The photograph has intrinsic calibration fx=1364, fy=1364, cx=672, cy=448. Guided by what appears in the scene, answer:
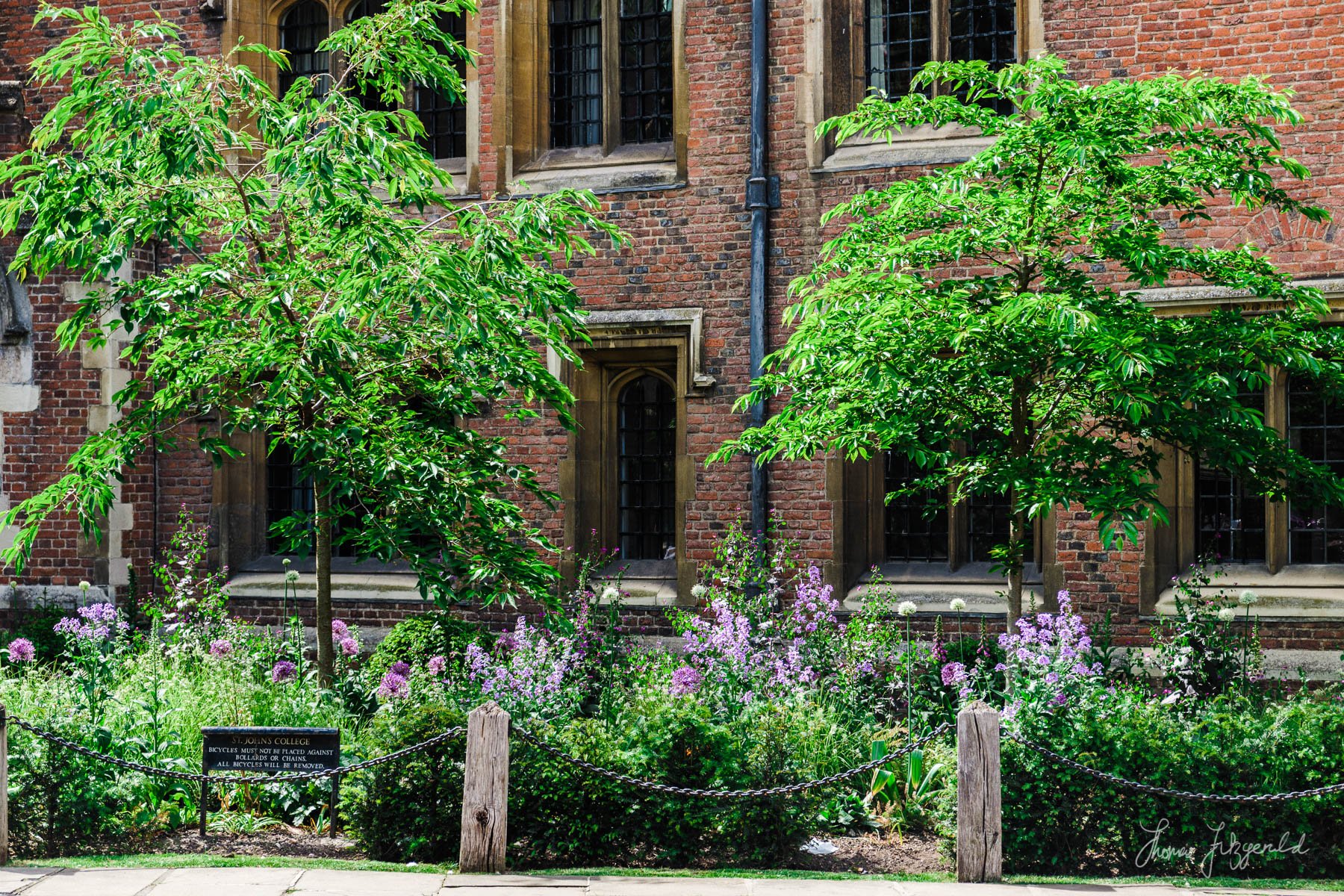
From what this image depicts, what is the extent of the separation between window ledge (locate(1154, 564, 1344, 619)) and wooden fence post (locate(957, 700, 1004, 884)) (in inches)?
163

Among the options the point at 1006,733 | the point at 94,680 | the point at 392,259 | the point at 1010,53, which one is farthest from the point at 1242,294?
the point at 94,680

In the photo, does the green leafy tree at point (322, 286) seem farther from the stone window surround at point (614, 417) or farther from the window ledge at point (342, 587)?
the window ledge at point (342, 587)

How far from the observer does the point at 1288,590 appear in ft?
33.2

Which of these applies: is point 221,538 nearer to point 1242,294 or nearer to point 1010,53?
point 1010,53

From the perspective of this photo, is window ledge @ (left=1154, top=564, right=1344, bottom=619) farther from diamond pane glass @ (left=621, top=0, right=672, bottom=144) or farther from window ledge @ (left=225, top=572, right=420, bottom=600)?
window ledge @ (left=225, top=572, right=420, bottom=600)

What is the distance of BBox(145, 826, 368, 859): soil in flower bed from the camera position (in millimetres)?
7184

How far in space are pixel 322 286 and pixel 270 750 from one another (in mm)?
2562

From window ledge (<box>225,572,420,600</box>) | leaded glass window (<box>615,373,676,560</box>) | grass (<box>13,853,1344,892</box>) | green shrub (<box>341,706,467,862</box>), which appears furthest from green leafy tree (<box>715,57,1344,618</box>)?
window ledge (<box>225,572,420,600</box>)

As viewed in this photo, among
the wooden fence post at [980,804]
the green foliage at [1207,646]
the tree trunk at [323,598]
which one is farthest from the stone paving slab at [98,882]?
the green foliage at [1207,646]

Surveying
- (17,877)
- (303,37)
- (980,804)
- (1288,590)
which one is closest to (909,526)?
(1288,590)

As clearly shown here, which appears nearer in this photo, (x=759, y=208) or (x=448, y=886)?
(x=448, y=886)

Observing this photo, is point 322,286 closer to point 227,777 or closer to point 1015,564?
point 227,777

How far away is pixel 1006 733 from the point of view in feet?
22.9

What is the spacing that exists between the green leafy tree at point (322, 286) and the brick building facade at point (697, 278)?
287cm
